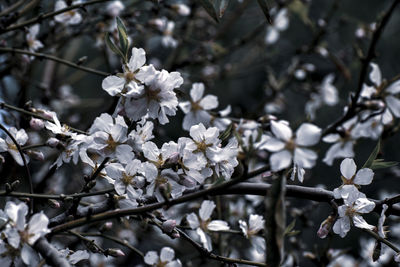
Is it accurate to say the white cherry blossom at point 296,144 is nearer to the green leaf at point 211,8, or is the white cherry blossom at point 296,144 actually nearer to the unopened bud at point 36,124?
the green leaf at point 211,8

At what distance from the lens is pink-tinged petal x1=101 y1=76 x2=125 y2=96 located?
941 millimetres

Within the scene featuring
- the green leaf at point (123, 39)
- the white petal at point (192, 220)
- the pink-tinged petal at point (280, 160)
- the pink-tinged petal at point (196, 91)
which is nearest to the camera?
the pink-tinged petal at point (280, 160)

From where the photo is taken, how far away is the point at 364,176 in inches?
40.0

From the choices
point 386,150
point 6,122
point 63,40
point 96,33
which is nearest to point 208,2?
point 6,122

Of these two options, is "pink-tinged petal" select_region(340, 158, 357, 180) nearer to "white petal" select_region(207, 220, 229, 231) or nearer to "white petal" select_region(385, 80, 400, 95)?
"white petal" select_region(207, 220, 229, 231)

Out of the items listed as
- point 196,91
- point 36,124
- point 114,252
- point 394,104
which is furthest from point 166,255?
point 394,104

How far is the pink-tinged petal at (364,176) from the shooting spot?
3.30ft

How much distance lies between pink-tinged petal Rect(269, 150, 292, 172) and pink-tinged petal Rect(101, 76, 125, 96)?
35cm

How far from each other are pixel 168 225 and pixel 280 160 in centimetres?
33

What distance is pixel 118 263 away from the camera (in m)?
2.37

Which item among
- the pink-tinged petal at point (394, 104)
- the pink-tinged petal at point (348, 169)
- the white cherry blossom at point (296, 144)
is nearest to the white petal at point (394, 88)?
the pink-tinged petal at point (394, 104)

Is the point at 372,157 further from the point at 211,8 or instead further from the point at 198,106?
the point at 198,106

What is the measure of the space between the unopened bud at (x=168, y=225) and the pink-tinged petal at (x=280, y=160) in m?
0.31

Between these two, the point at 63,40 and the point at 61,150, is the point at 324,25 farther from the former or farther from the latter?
the point at 61,150
